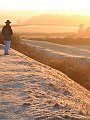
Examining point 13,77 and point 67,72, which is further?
point 67,72

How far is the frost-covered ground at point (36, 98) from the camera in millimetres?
11672

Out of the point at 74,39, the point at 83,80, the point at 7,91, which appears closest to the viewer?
the point at 7,91

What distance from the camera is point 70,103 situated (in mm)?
13375

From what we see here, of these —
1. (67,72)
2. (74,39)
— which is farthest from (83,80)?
(74,39)

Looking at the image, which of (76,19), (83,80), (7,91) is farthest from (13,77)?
(76,19)

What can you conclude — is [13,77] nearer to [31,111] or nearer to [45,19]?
[31,111]

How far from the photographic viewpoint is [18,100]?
13.2 metres

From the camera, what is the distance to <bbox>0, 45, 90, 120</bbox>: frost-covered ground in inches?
460

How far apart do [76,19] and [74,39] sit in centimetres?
9063

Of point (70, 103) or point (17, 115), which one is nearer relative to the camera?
point (17, 115)

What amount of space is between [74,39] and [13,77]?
6584 centimetres

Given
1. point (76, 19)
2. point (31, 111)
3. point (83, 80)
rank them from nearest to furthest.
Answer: point (31, 111)
point (83, 80)
point (76, 19)

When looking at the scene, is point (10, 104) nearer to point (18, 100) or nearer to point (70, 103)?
point (18, 100)

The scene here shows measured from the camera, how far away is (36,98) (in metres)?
13.7
